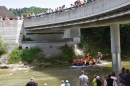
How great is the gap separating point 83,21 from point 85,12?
2.17 meters

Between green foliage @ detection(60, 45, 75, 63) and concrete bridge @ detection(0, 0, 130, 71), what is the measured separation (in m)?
1.22

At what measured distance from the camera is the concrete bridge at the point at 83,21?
65.1 feet

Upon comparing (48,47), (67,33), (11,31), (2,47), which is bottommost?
(48,47)

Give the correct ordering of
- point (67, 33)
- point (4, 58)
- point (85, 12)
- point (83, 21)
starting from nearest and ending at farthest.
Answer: point (85, 12) → point (83, 21) → point (4, 58) → point (67, 33)

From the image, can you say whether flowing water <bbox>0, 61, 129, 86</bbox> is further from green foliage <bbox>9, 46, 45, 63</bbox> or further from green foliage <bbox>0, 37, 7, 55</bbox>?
green foliage <bbox>0, 37, 7, 55</bbox>

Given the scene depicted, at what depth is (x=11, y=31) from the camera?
38.2m

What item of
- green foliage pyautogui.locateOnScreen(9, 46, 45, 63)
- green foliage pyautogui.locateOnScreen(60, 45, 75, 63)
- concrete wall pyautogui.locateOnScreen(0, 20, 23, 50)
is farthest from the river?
green foliage pyautogui.locateOnScreen(60, 45, 75, 63)

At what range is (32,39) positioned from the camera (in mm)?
40938

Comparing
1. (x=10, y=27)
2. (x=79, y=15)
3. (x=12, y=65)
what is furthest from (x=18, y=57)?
(x=79, y=15)

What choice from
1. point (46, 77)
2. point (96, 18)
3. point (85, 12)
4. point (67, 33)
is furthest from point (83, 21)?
point (67, 33)

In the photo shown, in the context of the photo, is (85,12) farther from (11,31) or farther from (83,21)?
(11,31)

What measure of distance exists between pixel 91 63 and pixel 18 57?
369 inches

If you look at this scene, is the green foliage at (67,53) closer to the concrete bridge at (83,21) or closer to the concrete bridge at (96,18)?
the concrete bridge at (83,21)

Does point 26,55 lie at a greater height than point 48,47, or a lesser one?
lesser
